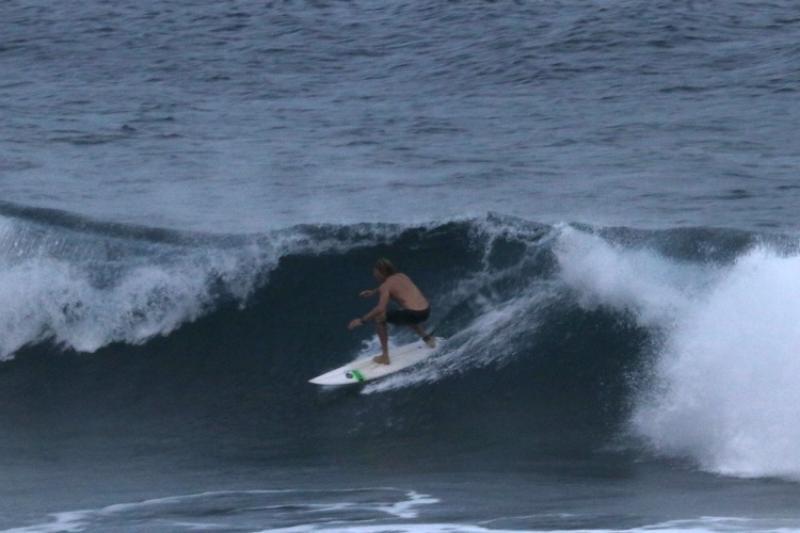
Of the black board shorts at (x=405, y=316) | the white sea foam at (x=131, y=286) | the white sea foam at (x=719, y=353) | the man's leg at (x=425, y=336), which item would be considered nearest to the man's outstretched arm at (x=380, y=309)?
the black board shorts at (x=405, y=316)

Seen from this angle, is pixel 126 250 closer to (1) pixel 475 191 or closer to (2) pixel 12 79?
(1) pixel 475 191

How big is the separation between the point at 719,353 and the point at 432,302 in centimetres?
330

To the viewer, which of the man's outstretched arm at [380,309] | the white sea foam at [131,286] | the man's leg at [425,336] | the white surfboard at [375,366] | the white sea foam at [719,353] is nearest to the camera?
the white sea foam at [719,353]

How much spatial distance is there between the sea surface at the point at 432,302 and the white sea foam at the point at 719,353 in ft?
0.09

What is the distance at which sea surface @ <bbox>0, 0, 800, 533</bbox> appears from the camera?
36.7 ft

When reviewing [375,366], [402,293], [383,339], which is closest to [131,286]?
[375,366]

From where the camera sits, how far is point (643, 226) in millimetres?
16641

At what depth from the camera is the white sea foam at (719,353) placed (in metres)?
11.3

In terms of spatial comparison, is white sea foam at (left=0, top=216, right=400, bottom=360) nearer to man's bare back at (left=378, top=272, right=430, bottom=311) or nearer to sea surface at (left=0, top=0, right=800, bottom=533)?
sea surface at (left=0, top=0, right=800, bottom=533)

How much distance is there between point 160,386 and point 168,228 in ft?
11.1

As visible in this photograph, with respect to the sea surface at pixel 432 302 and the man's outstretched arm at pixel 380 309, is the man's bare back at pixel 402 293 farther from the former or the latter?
the sea surface at pixel 432 302

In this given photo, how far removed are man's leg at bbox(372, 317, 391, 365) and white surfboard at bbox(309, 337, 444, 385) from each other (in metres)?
0.05

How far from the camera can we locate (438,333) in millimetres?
14227

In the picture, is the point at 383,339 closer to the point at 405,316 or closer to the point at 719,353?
the point at 405,316
